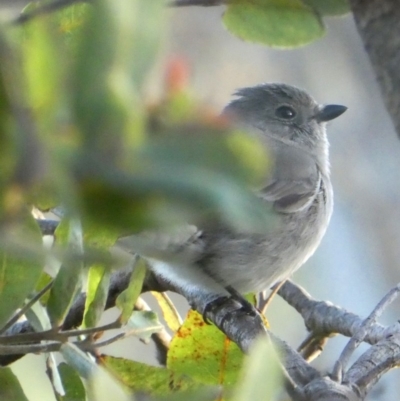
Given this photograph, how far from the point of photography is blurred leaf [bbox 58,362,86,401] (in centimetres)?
112

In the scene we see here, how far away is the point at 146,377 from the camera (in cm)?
119

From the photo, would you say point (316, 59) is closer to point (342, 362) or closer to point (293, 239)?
point (293, 239)

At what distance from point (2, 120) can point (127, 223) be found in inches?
3.2

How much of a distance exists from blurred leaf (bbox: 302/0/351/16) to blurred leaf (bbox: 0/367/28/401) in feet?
2.15

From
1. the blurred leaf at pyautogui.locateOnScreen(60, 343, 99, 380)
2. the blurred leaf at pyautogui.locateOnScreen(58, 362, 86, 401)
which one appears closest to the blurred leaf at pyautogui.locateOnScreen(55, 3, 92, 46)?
the blurred leaf at pyautogui.locateOnScreen(60, 343, 99, 380)

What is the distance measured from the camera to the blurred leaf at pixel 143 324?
4.40 ft

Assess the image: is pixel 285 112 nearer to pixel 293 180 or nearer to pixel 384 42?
pixel 293 180

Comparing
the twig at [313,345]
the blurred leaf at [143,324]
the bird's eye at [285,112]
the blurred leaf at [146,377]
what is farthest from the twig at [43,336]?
the bird's eye at [285,112]

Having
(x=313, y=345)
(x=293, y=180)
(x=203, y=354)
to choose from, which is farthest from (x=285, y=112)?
(x=203, y=354)

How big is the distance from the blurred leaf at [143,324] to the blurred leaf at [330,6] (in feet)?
2.14

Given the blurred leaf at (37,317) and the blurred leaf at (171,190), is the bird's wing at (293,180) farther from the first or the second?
the blurred leaf at (171,190)

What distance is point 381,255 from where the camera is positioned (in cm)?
575

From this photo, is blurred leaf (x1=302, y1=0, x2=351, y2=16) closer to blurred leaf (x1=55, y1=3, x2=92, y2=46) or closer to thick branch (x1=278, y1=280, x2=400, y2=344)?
blurred leaf (x1=55, y1=3, x2=92, y2=46)

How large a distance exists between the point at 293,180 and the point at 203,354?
974mm
